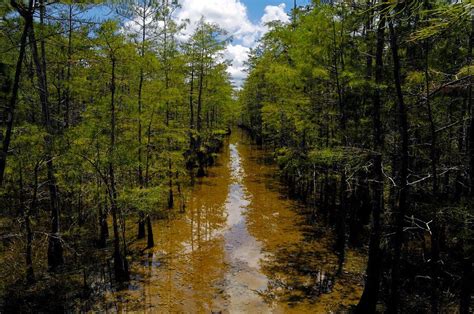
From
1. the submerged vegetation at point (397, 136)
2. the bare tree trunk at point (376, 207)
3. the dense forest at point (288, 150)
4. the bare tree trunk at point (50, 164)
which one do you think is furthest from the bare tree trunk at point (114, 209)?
the bare tree trunk at point (376, 207)

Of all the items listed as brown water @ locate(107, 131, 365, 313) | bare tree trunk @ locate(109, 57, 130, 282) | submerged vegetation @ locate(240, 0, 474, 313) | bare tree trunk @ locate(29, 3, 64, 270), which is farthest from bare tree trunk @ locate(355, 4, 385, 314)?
bare tree trunk @ locate(29, 3, 64, 270)

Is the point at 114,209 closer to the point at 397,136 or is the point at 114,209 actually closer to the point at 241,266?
the point at 241,266

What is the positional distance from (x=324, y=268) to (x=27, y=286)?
12.1 m

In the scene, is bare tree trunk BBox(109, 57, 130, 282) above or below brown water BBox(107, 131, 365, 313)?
above

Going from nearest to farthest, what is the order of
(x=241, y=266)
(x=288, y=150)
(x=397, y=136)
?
(x=397, y=136) < (x=241, y=266) < (x=288, y=150)

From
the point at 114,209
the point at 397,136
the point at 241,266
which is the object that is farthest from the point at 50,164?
the point at 397,136

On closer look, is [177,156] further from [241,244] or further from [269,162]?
[269,162]

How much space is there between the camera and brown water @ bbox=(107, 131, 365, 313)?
38.1ft

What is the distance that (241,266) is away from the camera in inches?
575

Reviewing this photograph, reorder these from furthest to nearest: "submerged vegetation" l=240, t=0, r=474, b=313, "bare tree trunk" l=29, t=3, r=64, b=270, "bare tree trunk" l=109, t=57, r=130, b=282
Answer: "bare tree trunk" l=109, t=57, r=130, b=282 < "bare tree trunk" l=29, t=3, r=64, b=270 < "submerged vegetation" l=240, t=0, r=474, b=313

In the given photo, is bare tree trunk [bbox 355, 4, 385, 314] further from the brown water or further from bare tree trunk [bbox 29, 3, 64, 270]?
bare tree trunk [bbox 29, 3, 64, 270]

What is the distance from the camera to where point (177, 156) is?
17891mm

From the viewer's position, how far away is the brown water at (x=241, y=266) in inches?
457

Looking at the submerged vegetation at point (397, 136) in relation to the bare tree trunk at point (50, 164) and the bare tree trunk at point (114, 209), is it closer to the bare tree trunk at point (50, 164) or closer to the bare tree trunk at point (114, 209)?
the bare tree trunk at point (114, 209)
